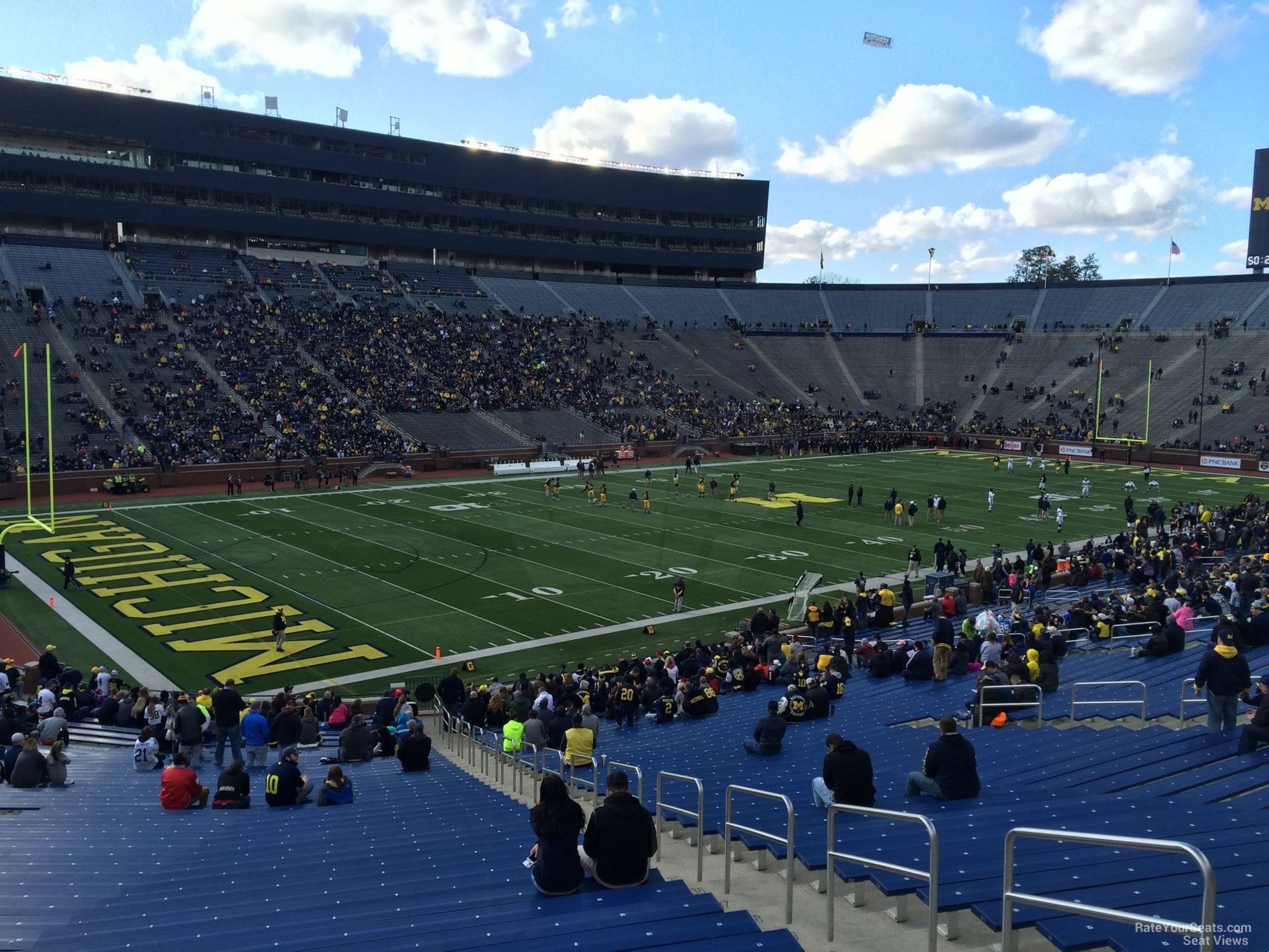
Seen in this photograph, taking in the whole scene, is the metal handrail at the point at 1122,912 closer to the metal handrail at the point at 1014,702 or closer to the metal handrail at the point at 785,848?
the metal handrail at the point at 785,848

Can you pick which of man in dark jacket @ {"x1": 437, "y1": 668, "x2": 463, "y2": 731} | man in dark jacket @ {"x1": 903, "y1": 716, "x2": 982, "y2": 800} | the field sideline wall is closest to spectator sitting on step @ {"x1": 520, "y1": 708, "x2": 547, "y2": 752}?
man in dark jacket @ {"x1": 437, "y1": 668, "x2": 463, "y2": 731}

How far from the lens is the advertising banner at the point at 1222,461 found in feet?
191

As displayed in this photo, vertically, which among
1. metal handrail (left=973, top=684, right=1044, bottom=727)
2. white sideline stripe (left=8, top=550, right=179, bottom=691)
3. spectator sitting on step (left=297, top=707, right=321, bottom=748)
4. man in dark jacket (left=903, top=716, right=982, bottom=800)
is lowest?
white sideline stripe (left=8, top=550, right=179, bottom=691)

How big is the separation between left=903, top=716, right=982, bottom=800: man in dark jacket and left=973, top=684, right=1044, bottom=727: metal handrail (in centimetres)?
458

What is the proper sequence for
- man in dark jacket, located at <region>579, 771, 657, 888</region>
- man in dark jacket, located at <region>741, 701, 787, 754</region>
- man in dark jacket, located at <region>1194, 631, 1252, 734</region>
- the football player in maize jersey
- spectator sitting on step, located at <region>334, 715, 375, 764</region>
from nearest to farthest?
man in dark jacket, located at <region>579, 771, 657, 888</region>, man in dark jacket, located at <region>1194, 631, 1252, 734</region>, man in dark jacket, located at <region>741, 701, 787, 754</region>, spectator sitting on step, located at <region>334, 715, 375, 764</region>, the football player in maize jersey

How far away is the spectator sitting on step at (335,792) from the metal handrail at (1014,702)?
26.0ft

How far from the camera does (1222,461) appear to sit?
5919cm

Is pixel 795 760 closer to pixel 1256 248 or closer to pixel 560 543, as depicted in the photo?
pixel 560 543

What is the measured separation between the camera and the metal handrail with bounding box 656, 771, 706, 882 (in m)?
6.45

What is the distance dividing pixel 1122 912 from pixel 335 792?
9318 millimetres

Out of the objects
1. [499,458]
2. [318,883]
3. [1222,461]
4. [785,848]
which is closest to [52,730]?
[318,883]

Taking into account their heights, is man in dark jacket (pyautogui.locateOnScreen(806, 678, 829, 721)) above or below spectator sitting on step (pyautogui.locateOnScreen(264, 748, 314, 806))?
above

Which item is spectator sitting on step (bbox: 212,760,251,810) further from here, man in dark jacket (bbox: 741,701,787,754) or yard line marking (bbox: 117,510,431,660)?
yard line marking (bbox: 117,510,431,660)

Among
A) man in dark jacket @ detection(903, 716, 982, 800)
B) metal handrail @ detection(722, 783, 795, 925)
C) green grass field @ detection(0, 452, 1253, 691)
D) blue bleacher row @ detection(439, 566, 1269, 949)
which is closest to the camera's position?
blue bleacher row @ detection(439, 566, 1269, 949)
